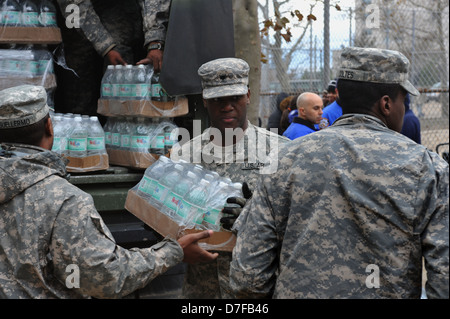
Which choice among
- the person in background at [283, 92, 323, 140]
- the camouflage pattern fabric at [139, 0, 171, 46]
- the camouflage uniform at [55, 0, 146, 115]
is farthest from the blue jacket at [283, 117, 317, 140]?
the camouflage pattern fabric at [139, 0, 171, 46]

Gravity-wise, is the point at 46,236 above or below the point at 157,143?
below

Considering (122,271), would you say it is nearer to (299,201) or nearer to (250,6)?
(299,201)

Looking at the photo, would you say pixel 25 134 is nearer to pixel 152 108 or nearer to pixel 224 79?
pixel 224 79

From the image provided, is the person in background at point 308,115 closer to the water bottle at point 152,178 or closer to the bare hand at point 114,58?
the bare hand at point 114,58

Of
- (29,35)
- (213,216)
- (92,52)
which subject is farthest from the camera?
(92,52)

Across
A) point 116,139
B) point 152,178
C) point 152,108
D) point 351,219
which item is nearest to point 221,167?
point 152,178

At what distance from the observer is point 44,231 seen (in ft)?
7.74

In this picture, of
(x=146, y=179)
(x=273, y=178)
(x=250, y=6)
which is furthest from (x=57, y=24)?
(x=273, y=178)

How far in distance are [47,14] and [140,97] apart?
0.93 meters

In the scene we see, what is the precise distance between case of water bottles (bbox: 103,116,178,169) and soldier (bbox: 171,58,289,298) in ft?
2.01

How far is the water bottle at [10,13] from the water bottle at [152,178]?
1647 mm

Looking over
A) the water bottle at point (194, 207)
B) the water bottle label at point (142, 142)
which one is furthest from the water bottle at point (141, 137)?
the water bottle at point (194, 207)

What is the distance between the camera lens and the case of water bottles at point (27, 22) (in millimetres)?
4230

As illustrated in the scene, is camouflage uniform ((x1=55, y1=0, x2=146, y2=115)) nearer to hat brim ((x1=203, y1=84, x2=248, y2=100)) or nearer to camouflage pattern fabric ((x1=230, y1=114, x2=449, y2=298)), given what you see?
hat brim ((x1=203, y1=84, x2=248, y2=100))
